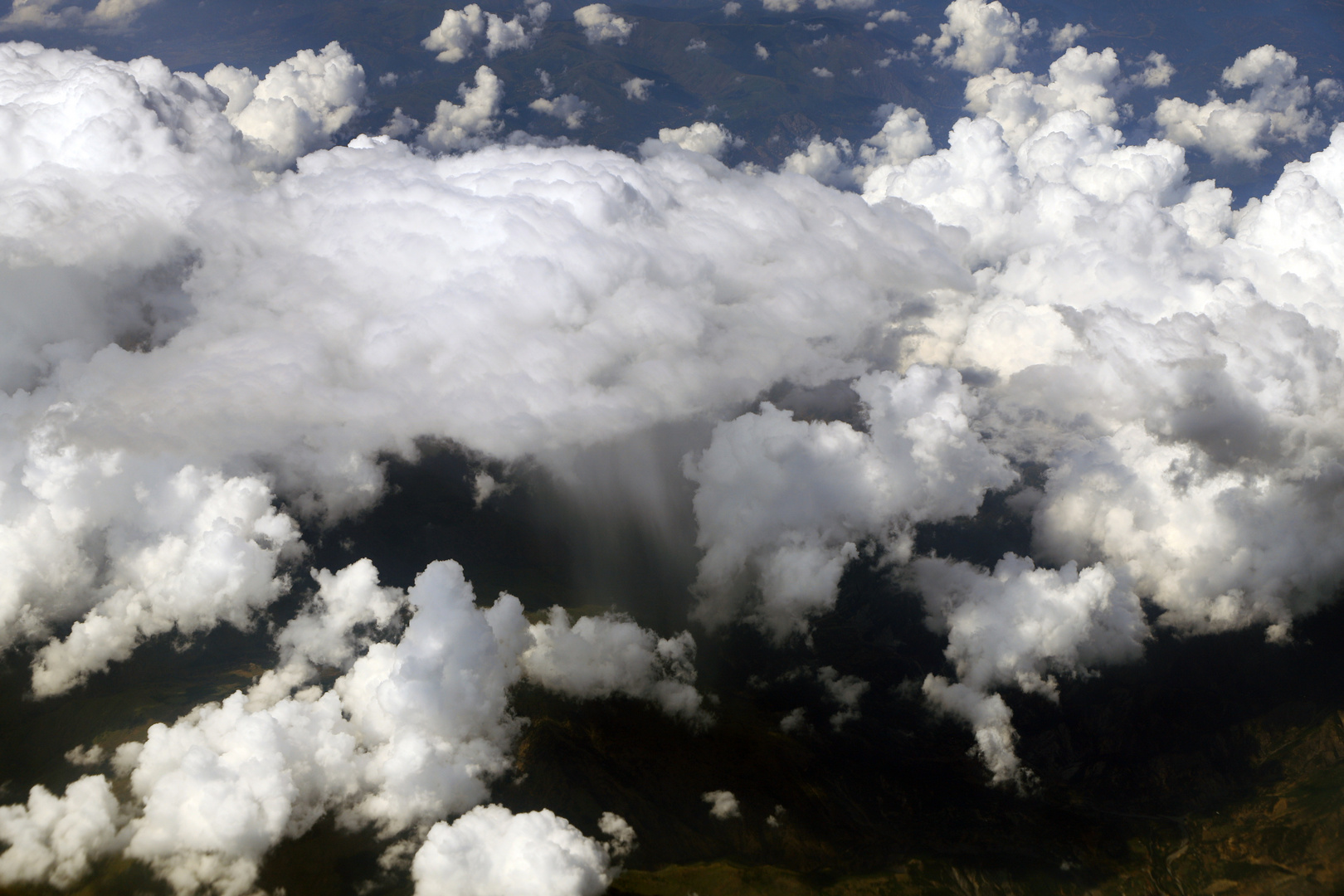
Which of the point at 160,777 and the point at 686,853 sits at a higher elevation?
the point at 160,777

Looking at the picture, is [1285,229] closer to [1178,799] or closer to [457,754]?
[1178,799]

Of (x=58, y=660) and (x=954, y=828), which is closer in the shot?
(x=58, y=660)

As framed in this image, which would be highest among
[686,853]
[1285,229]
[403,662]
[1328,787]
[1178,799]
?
[1285,229]

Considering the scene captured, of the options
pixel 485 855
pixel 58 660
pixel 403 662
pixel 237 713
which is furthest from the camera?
pixel 58 660

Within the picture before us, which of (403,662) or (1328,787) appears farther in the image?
(1328,787)

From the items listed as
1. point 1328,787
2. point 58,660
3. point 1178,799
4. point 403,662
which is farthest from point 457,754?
point 1328,787

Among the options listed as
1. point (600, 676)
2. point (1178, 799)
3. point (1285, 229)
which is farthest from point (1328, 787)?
point (600, 676)

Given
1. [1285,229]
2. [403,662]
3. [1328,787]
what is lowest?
[1328,787]

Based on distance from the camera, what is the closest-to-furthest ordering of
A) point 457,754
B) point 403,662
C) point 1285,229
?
point 403,662, point 457,754, point 1285,229

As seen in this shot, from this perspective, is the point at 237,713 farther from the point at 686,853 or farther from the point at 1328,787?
the point at 1328,787
